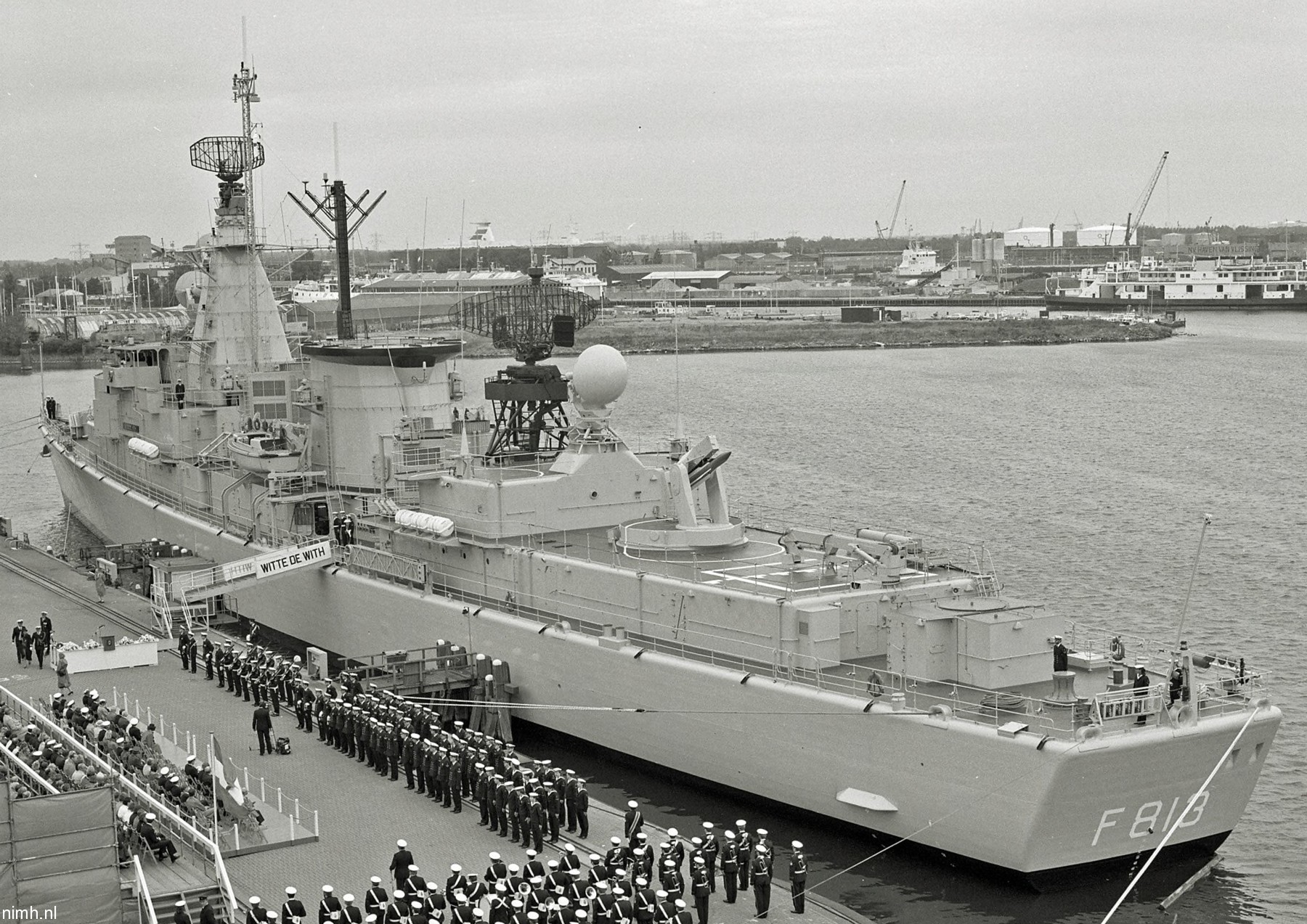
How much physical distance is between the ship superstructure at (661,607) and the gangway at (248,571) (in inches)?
28.1

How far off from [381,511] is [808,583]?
11.3m

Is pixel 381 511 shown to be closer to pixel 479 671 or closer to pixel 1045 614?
pixel 479 671

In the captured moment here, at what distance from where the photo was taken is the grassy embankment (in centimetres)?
13912

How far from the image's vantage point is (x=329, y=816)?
20109mm

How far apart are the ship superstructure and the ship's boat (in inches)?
3.7

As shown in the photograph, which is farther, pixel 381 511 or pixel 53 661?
pixel 381 511

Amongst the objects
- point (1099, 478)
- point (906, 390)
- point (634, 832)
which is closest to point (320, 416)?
point (634, 832)

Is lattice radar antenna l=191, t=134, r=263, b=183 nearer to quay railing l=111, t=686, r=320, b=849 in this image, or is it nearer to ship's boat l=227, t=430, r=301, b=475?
ship's boat l=227, t=430, r=301, b=475

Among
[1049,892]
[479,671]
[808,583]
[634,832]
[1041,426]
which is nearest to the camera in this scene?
[634,832]

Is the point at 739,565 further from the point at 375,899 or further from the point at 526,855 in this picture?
the point at 375,899

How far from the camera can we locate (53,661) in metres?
27.7

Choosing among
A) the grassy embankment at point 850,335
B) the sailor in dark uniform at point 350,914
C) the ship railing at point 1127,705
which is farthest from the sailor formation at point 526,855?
the grassy embankment at point 850,335

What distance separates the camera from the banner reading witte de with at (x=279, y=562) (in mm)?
31234

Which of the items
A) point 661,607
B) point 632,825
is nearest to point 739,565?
point 661,607
